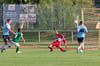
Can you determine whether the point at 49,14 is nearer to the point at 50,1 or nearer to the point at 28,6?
the point at 28,6

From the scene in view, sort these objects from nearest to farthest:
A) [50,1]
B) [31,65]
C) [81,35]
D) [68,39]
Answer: [31,65]
[81,35]
[68,39]
[50,1]

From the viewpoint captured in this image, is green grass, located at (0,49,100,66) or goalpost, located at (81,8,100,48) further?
goalpost, located at (81,8,100,48)

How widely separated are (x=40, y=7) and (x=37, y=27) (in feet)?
6.56

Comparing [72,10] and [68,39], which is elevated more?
[72,10]

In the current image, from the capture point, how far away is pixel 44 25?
41.6 m

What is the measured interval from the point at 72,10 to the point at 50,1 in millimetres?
5586

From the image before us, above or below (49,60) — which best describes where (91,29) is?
above

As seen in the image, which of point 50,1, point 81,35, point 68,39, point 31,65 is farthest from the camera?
point 50,1

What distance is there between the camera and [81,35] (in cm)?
2739

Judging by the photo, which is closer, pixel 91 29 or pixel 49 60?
pixel 49 60

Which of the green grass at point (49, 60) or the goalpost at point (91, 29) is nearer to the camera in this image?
the green grass at point (49, 60)

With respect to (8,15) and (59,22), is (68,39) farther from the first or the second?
(8,15)

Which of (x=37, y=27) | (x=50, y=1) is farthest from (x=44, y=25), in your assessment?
(x=50, y=1)

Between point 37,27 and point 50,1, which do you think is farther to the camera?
point 50,1
